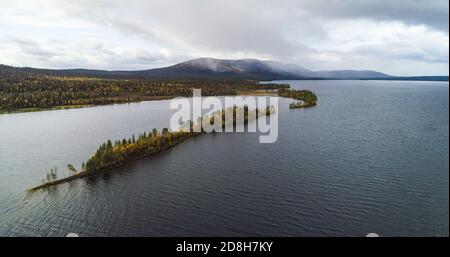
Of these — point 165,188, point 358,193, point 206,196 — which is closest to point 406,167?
point 358,193

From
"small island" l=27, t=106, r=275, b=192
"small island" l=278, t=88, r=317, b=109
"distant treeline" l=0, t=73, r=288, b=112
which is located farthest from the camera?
"small island" l=278, t=88, r=317, b=109

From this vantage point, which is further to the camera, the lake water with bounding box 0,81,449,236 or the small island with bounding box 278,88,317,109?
the small island with bounding box 278,88,317,109

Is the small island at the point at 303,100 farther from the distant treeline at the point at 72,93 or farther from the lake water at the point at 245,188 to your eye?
the lake water at the point at 245,188

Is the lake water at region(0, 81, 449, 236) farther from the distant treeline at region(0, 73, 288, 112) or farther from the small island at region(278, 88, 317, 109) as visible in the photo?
the distant treeline at region(0, 73, 288, 112)

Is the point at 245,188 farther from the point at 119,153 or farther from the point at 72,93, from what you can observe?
the point at 72,93

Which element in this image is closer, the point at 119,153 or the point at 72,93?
the point at 119,153

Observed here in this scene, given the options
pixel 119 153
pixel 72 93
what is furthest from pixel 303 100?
pixel 119 153

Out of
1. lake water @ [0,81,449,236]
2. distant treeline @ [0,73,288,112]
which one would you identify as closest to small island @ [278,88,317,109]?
distant treeline @ [0,73,288,112]

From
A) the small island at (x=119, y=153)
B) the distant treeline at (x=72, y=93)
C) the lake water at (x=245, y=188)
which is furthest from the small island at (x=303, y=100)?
the small island at (x=119, y=153)
